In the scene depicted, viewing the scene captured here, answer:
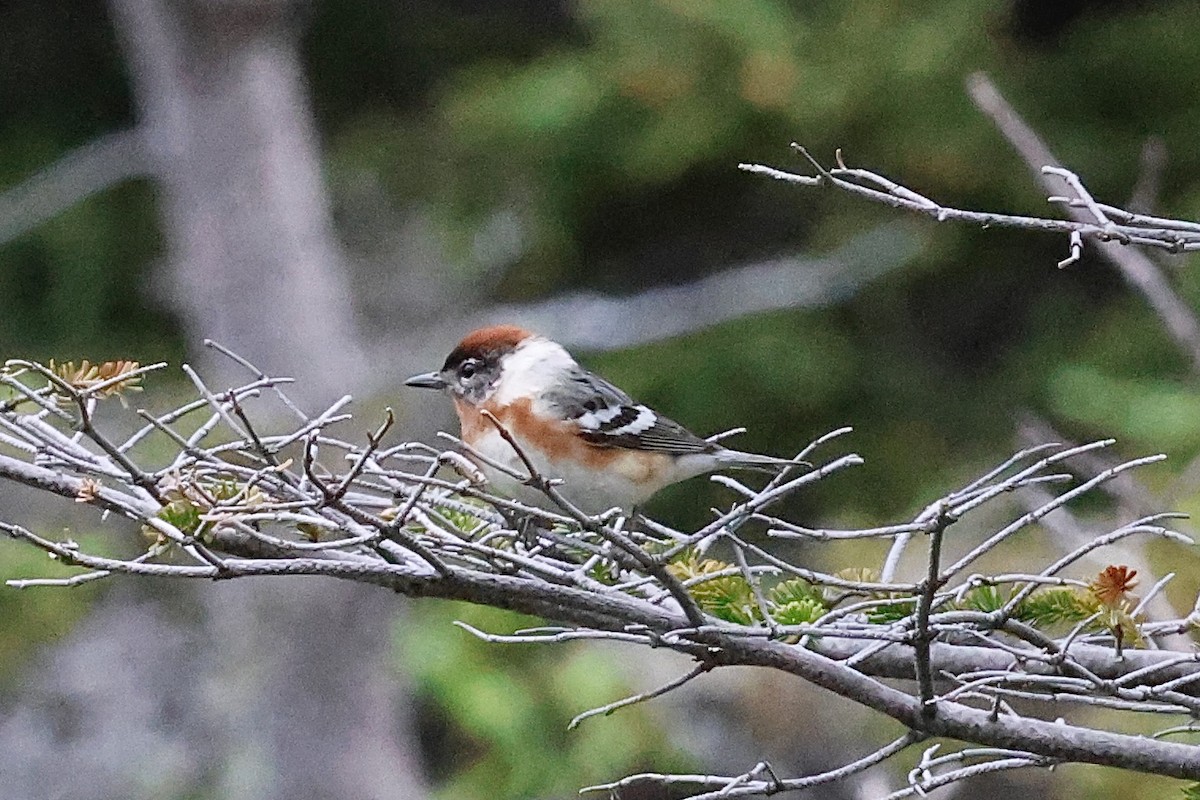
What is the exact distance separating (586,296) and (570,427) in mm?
3733

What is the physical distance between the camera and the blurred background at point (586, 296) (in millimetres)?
4617

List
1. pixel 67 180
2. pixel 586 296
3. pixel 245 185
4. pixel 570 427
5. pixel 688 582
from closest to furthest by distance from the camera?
1. pixel 688 582
2. pixel 570 427
3. pixel 245 185
4. pixel 586 296
5. pixel 67 180

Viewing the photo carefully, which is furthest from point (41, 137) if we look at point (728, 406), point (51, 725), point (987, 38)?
point (987, 38)

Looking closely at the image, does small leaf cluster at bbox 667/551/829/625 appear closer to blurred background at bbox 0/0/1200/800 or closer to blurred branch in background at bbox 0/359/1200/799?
blurred branch in background at bbox 0/359/1200/799

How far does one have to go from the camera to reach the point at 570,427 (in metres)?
2.62

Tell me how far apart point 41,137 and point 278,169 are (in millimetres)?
2207

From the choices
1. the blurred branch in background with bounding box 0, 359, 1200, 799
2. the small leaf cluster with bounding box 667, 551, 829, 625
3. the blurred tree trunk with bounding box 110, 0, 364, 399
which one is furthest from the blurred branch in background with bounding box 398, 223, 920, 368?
the blurred branch in background with bounding box 0, 359, 1200, 799

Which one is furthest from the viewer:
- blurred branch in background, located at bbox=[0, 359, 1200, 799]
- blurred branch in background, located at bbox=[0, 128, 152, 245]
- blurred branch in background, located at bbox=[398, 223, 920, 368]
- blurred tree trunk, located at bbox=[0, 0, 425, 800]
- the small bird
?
blurred branch in background, located at bbox=[0, 128, 152, 245]

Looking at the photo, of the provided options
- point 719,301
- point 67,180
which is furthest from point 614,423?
point 67,180

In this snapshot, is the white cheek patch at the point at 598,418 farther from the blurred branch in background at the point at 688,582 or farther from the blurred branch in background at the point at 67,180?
the blurred branch in background at the point at 67,180

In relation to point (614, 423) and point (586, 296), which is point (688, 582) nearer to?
point (614, 423)

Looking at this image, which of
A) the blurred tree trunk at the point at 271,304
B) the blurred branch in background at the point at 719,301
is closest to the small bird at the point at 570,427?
the blurred branch in background at the point at 719,301

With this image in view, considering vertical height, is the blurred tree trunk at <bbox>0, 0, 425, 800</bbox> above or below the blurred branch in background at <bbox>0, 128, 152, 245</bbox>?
below

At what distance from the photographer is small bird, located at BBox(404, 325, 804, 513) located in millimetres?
2572
